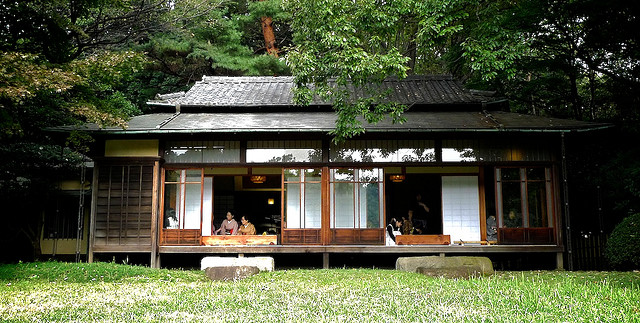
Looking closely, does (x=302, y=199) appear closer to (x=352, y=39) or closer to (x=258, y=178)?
(x=258, y=178)

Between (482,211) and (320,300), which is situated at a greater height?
(482,211)

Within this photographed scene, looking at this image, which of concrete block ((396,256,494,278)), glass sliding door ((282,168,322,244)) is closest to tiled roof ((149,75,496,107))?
glass sliding door ((282,168,322,244))

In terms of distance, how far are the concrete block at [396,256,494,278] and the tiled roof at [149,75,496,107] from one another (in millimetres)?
4887

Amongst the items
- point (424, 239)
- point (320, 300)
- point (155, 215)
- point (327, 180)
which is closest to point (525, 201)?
point (424, 239)

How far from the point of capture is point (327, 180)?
12805mm

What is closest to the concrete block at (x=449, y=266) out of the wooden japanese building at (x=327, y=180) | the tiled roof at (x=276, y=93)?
the wooden japanese building at (x=327, y=180)

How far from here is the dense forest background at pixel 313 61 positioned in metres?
10.1

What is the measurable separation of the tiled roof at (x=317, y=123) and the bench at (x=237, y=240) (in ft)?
8.48

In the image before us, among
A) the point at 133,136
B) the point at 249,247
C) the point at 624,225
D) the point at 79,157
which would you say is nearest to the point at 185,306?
the point at 249,247

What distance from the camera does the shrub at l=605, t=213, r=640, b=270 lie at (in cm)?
1130

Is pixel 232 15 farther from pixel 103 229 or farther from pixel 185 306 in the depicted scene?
pixel 185 306

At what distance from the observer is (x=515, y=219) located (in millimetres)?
12805

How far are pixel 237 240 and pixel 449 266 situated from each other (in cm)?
544

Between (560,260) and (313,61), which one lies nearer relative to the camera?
(313,61)
